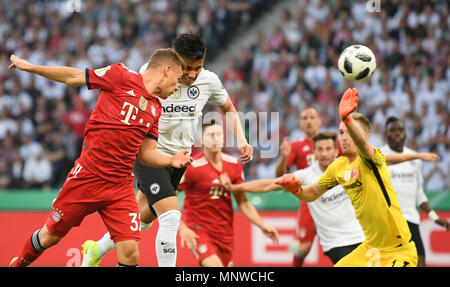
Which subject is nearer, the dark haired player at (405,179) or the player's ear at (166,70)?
the player's ear at (166,70)

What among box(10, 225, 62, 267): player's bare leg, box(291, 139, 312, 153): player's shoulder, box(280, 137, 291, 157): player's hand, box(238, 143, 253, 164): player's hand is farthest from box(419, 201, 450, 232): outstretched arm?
box(10, 225, 62, 267): player's bare leg

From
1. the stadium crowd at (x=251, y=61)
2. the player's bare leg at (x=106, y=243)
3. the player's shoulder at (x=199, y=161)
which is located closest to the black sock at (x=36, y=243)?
the player's bare leg at (x=106, y=243)

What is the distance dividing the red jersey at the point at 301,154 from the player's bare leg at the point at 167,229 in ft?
12.2

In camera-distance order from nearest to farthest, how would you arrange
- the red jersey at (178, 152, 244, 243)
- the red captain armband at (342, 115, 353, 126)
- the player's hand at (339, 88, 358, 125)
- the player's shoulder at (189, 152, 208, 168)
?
the player's hand at (339, 88, 358, 125) < the red captain armband at (342, 115, 353, 126) < the red jersey at (178, 152, 244, 243) < the player's shoulder at (189, 152, 208, 168)

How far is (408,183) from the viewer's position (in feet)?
31.6

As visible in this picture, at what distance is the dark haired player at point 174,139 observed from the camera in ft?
22.5

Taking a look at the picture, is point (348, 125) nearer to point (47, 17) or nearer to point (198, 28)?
point (198, 28)

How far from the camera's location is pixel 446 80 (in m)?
14.6

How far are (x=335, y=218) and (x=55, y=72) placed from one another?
4.34 metres

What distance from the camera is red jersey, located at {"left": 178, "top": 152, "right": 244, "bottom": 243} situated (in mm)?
8719

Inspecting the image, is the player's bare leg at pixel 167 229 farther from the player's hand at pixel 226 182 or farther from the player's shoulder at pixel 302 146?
the player's shoulder at pixel 302 146

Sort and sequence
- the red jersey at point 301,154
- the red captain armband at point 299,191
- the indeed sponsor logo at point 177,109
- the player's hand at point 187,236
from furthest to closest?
the red jersey at point 301,154
the player's hand at point 187,236
the indeed sponsor logo at point 177,109
the red captain armband at point 299,191

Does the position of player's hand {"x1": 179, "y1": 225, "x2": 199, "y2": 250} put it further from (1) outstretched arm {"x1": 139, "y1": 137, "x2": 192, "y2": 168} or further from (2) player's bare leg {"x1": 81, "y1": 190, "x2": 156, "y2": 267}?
(1) outstretched arm {"x1": 139, "y1": 137, "x2": 192, "y2": 168}

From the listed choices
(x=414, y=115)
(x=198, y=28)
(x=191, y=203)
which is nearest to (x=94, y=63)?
(x=198, y=28)
